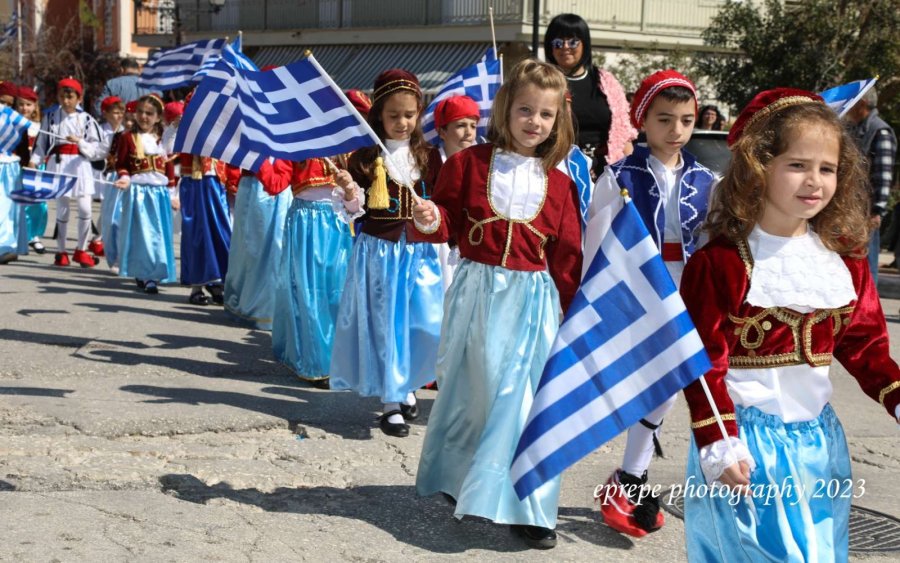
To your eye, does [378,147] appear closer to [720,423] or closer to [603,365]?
[603,365]

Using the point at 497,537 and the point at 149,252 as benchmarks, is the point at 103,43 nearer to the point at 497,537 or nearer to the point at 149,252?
the point at 149,252

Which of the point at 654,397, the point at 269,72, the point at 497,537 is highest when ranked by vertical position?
the point at 269,72

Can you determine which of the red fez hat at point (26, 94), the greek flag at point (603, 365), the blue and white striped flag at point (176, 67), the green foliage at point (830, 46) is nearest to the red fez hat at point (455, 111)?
the greek flag at point (603, 365)

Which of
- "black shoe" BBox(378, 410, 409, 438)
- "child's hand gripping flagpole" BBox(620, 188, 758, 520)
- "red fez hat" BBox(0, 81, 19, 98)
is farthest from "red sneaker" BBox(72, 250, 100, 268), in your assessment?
"child's hand gripping flagpole" BBox(620, 188, 758, 520)

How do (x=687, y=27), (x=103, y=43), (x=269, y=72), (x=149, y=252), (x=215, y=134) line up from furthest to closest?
(x=103, y=43) < (x=687, y=27) < (x=149, y=252) < (x=215, y=134) < (x=269, y=72)

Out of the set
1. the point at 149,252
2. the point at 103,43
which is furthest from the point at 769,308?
the point at 103,43

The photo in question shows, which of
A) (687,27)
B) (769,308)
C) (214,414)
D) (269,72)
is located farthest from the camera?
(687,27)

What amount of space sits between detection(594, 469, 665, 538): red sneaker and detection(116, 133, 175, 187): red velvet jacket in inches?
328

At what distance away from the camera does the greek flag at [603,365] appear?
147 inches

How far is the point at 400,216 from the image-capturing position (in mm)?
6992

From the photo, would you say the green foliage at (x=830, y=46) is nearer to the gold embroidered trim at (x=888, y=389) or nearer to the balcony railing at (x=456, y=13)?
the balcony railing at (x=456, y=13)

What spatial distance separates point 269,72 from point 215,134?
1.78 meters

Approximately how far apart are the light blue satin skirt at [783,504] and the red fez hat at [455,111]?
3924mm

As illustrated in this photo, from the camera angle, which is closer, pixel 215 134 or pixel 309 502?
pixel 309 502
